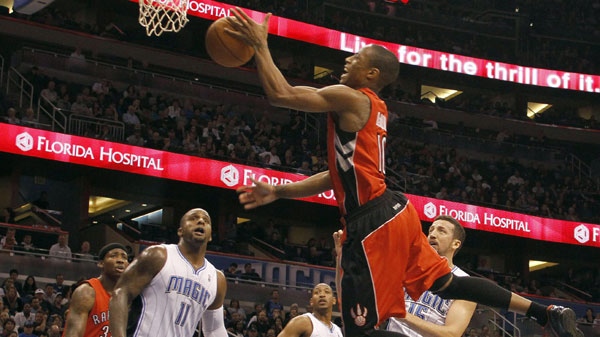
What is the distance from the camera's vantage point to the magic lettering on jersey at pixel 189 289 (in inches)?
296

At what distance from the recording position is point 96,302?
831 centimetres

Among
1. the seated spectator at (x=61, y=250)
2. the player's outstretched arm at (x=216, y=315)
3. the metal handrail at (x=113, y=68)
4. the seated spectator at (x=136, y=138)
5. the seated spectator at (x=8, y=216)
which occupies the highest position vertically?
the metal handrail at (x=113, y=68)

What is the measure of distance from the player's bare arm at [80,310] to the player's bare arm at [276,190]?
2.60 metres

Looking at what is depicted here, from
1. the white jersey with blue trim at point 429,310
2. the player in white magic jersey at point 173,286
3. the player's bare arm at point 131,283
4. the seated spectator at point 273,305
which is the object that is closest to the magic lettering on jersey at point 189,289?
the player in white magic jersey at point 173,286

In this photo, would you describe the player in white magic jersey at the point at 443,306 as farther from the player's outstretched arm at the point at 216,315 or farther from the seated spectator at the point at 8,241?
the seated spectator at the point at 8,241

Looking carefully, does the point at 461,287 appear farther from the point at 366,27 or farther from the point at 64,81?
the point at 366,27

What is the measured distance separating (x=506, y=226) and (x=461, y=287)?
24.8 metres

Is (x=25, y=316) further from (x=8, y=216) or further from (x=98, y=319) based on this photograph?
(x=98, y=319)

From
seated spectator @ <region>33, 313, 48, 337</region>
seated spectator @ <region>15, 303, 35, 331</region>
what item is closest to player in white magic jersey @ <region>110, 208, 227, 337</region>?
seated spectator @ <region>33, 313, 48, 337</region>

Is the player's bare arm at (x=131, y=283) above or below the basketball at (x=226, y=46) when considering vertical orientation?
below

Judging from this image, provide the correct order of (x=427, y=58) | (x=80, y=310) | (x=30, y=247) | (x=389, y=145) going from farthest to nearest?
1. (x=427, y=58)
2. (x=389, y=145)
3. (x=30, y=247)
4. (x=80, y=310)

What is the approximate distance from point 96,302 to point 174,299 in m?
1.14

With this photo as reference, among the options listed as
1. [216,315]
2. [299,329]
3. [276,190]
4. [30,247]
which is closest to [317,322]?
[299,329]

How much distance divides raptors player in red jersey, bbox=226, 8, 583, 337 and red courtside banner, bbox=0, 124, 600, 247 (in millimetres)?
16824
